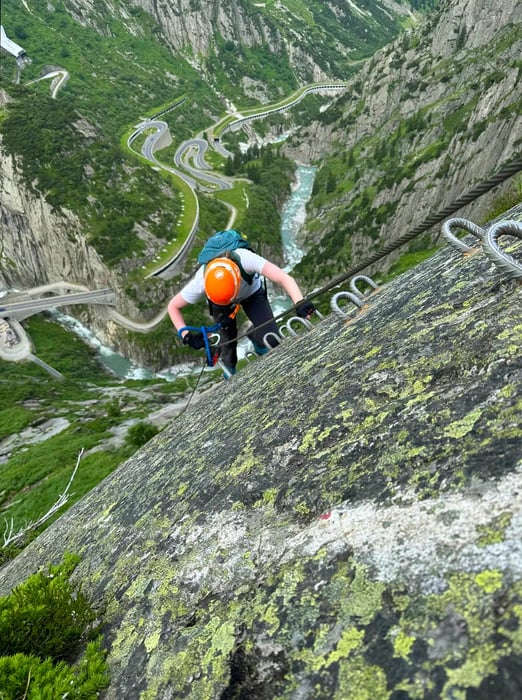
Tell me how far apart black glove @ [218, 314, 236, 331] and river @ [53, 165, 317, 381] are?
60.5 m

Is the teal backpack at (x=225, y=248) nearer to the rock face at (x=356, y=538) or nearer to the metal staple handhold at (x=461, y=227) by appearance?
the rock face at (x=356, y=538)

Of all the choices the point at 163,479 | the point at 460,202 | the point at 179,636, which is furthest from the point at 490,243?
the point at 163,479

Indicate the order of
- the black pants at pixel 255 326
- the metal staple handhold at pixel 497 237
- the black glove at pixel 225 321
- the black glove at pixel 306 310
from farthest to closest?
1. the black pants at pixel 255 326
2. the black glove at pixel 225 321
3. the black glove at pixel 306 310
4. the metal staple handhold at pixel 497 237

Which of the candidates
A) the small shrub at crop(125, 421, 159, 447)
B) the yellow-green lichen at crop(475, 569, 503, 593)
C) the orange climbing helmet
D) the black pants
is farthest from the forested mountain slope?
the yellow-green lichen at crop(475, 569, 503, 593)

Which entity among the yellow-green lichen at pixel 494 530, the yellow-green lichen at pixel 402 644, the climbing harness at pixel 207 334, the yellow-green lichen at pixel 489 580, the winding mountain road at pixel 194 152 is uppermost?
the winding mountain road at pixel 194 152

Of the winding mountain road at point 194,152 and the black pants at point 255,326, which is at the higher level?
the winding mountain road at point 194,152

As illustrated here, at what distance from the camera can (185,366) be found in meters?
74.3

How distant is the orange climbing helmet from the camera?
7.72m

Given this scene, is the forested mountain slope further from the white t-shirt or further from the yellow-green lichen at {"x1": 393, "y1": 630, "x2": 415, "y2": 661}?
the yellow-green lichen at {"x1": 393, "y1": 630, "x2": 415, "y2": 661}

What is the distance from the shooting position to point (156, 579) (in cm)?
343

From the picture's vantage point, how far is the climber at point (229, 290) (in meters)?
7.73

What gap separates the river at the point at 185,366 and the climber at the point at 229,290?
60564 millimetres

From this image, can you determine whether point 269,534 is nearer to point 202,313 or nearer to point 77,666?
point 77,666

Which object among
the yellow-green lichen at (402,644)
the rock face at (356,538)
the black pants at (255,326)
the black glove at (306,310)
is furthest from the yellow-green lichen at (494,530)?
the black pants at (255,326)
